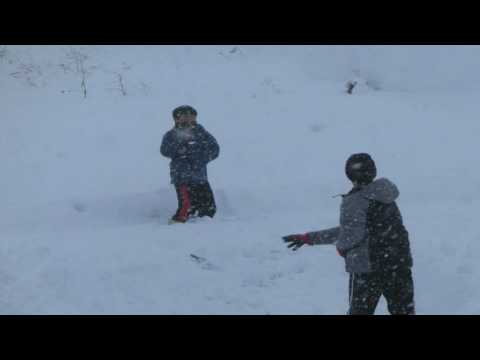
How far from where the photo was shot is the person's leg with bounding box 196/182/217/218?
8.70 metres

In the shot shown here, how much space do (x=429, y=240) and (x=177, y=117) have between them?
3.51 m

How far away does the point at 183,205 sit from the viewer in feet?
28.0

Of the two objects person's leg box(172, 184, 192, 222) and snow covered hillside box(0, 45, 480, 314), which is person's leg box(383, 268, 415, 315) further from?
person's leg box(172, 184, 192, 222)

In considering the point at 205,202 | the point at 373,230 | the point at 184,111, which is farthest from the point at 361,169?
the point at 205,202

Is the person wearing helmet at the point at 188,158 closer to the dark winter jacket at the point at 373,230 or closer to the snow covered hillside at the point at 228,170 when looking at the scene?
the snow covered hillside at the point at 228,170

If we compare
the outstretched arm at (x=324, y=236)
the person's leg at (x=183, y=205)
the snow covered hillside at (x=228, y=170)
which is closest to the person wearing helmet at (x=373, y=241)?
the outstretched arm at (x=324, y=236)

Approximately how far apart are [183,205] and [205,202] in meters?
0.33

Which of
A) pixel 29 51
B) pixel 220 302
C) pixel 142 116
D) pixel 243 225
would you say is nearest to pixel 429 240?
pixel 243 225

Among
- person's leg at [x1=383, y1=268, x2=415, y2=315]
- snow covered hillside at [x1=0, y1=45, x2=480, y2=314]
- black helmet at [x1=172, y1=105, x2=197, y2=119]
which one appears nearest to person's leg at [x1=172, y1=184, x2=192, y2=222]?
snow covered hillside at [x1=0, y1=45, x2=480, y2=314]

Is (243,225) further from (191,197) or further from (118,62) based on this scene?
(118,62)

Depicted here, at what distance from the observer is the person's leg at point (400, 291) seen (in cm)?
460

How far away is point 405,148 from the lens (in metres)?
11.7

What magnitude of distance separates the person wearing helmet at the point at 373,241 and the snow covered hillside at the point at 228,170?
139 centimetres
